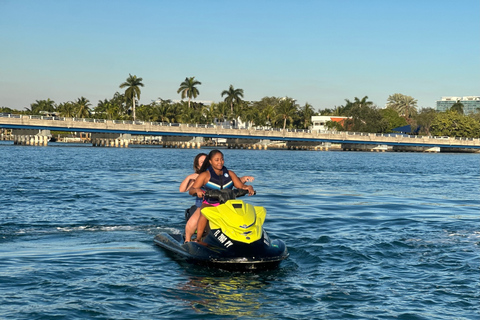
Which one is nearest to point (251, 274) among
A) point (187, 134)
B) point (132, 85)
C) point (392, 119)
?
point (187, 134)

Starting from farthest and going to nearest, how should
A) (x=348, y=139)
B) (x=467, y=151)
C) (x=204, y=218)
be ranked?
(x=467, y=151) < (x=348, y=139) < (x=204, y=218)

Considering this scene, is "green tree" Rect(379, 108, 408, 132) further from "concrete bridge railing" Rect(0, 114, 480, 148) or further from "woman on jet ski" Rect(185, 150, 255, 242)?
"woman on jet ski" Rect(185, 150, 255, 242)

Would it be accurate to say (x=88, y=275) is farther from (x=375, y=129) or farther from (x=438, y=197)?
(x=375, y=129)

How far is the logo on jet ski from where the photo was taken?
1027 centimetres

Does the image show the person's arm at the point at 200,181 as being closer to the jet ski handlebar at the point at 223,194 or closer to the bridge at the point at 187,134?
the jet ski handlebar at the point at 223,194

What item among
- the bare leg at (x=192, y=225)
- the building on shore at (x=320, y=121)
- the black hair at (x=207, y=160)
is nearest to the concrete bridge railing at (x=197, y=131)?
the building on shore at (x=320, y=121)

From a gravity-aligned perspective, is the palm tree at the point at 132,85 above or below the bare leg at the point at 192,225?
above

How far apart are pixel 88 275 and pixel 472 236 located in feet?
31.6

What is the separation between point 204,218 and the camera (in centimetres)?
1116

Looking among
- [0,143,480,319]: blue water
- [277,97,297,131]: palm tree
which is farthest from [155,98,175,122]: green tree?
[0,143,480,319]: blue water

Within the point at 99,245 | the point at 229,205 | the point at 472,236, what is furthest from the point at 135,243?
the point at 472,236

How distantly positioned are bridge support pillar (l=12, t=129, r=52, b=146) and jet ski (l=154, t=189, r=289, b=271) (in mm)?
100001

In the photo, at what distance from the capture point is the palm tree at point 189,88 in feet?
516

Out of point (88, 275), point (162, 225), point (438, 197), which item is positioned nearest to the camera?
point (88, 275)
